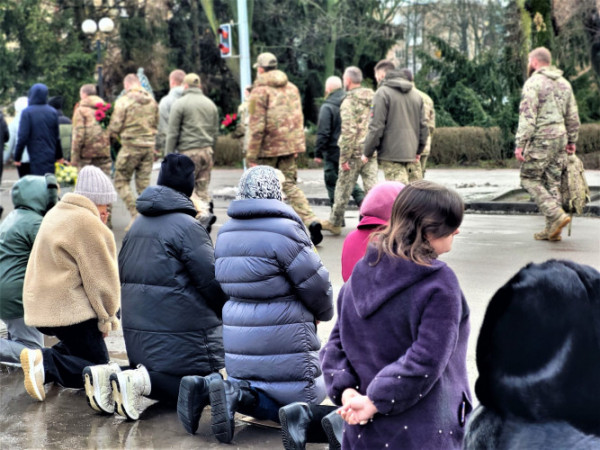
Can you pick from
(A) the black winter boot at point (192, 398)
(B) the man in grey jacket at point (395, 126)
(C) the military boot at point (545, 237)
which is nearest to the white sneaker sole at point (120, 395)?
(A) the black winter boot at point (192, 398)

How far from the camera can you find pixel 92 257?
235 inches

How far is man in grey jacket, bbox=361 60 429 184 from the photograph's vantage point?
11.3 m

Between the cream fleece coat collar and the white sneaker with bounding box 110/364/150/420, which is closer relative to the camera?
the white sneaker with bounding box 110/364/150/420

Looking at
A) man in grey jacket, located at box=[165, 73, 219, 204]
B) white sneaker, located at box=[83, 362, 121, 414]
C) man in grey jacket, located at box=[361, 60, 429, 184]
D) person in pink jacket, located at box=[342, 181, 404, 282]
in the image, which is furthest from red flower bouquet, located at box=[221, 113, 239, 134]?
person in pink jacket, located at box=[342, 181, 404, 282]

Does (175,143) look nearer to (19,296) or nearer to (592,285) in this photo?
(19,296)

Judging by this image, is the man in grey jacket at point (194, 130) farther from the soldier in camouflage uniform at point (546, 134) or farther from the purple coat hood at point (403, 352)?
the purple coat hood at point (403, 352)

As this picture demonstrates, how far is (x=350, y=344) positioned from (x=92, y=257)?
114 inches

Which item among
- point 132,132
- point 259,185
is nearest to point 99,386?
point 259,185

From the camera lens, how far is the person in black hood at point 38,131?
13.6 meters

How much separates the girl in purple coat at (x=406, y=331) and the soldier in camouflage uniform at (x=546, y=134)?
7837mm

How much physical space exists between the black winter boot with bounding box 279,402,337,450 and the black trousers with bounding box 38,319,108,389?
1.76m

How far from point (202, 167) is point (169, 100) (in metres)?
3.73

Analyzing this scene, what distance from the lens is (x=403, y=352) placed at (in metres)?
3.35

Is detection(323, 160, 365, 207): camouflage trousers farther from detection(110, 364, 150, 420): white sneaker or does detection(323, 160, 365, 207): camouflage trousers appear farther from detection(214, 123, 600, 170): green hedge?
detection(214, 123, 600, 170): green hedge
